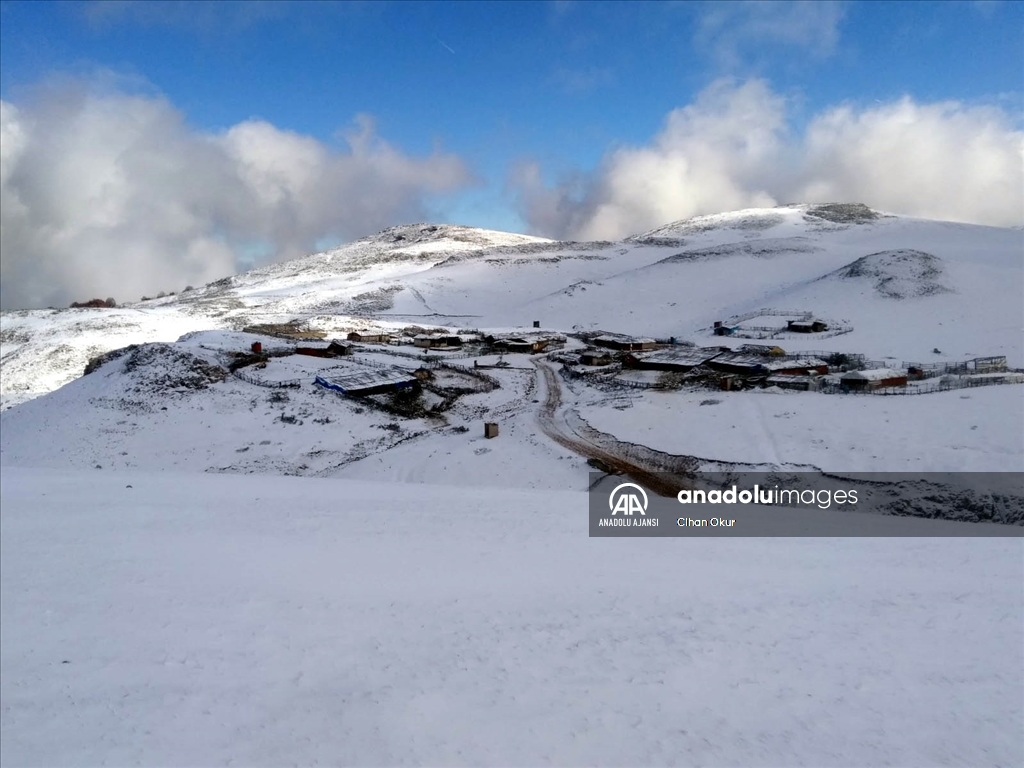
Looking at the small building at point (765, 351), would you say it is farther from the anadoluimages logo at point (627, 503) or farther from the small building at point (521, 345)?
the anadoluimages logo at point (627, 503)

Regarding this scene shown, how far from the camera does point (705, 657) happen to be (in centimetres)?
861

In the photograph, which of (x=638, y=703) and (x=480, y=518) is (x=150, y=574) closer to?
(x=480, y=518)

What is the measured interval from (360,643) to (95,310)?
85476 millimetres

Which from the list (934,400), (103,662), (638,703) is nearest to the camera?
(638,703)

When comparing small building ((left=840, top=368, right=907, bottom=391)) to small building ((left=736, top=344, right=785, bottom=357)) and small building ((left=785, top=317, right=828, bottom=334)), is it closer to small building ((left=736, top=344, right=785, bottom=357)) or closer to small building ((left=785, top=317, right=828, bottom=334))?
small building ((left=736, top=344, right=785, bottom=357))

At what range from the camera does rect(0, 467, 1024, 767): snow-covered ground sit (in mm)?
7090

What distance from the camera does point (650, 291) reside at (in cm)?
8494

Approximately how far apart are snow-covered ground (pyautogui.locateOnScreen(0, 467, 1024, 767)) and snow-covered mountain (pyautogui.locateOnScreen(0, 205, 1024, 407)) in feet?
131

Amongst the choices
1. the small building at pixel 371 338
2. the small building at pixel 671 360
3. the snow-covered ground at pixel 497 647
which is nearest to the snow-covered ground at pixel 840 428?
the snow-covered ground at pixel 497 647

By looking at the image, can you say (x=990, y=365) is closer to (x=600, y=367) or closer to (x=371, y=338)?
(x=600, y=367)

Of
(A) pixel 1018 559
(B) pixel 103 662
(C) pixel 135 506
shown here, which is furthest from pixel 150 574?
(A) pixel 1018 559

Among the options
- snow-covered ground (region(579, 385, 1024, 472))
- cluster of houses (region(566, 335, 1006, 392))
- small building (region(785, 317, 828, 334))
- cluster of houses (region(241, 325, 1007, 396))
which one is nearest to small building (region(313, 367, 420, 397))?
cluster of houses (region(241, 325, 1007, 396))

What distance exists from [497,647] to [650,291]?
80.9m

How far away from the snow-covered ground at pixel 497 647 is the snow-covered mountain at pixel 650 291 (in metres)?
40.1
